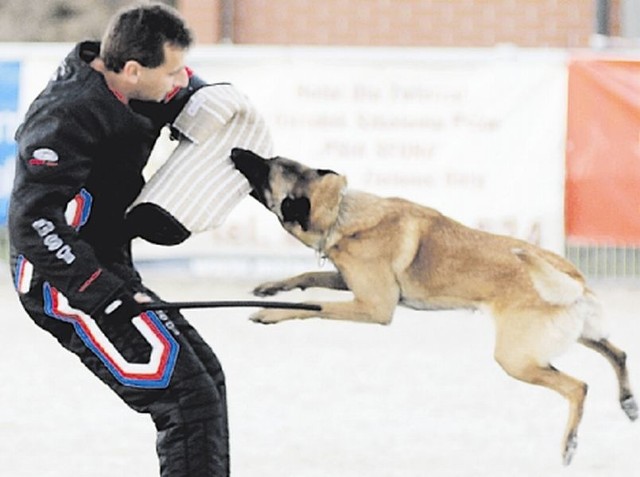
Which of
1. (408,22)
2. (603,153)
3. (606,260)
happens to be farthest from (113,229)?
(408,22)

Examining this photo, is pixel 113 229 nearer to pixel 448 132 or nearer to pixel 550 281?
pixel 550 281

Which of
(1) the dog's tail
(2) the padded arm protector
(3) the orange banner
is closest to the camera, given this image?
(2) the padded arm protector

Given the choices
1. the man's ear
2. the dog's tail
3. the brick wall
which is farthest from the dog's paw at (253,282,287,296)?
the brick wall

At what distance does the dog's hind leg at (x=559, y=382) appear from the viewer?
5008 mm

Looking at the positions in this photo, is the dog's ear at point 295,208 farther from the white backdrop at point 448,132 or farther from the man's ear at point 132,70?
the white backdrop at point 448,132

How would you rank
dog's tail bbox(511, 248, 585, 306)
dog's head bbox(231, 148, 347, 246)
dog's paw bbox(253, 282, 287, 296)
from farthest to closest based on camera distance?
dog's tail bbox(511, 248, 585, 306)
dog's paw bbox(253, 282, 287, 296)
dog's head bbox(231, 148, 347, 246)

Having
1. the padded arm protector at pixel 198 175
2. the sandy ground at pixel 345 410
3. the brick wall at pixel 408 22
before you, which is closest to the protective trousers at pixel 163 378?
the padded arm protector at pixel 198 175

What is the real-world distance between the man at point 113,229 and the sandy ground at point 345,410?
1495 mm

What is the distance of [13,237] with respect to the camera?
3.98 m

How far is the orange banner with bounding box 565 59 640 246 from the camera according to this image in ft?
32.2

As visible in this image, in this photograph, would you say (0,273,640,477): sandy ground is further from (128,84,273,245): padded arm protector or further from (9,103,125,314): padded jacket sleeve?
(9,103,125,314): padded jacket sleeve

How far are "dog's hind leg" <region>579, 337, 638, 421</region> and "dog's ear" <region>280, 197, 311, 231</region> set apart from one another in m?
1.09

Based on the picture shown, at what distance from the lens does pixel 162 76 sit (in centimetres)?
396

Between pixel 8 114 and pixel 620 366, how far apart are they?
5.98 m
